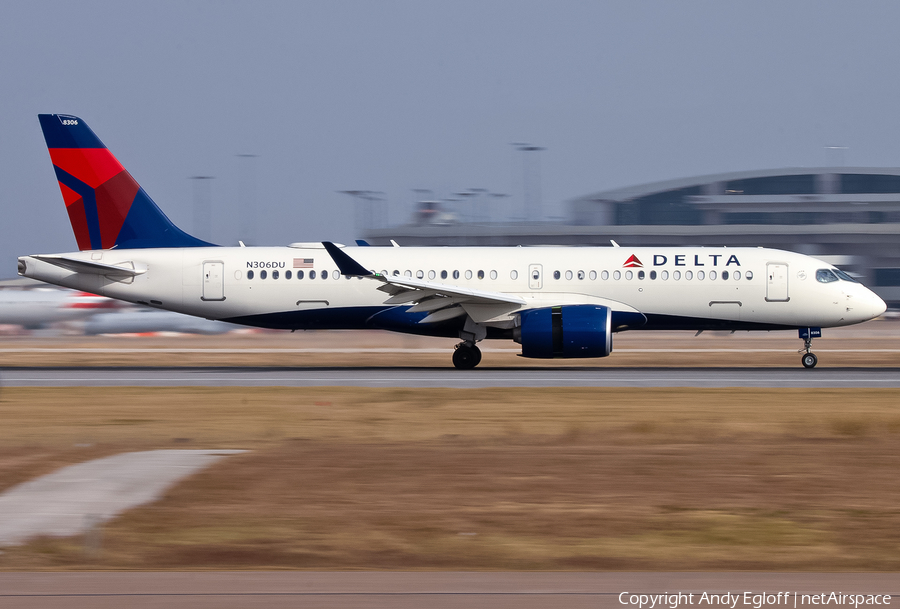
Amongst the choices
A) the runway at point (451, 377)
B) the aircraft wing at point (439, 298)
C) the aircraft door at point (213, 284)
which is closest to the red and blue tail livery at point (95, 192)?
the aircraft door at point (213, 284)

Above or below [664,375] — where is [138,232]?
above

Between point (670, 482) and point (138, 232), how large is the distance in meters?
20.2

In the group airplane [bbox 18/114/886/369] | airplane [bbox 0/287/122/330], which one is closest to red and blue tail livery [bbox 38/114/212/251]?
airplane [bbox 18/114/886/369]

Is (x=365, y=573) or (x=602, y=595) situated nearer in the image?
(x=602, y=595)

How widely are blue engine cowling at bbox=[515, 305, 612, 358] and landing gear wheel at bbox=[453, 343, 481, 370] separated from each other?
89.6 inches

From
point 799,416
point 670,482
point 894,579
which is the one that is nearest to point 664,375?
point 799,416

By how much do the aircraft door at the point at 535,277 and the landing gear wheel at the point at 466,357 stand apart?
7.61 feet

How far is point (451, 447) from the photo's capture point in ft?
44.1

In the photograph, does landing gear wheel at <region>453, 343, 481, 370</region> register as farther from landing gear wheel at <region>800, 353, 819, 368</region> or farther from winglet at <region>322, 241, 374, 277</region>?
landing gear wheel at <region>800, 353, 819, 368</region>

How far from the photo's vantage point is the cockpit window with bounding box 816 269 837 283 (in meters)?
26.0

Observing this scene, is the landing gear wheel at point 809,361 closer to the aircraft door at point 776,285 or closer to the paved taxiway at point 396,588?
the aircraft door at point 776,285

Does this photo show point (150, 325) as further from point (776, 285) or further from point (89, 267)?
point (776, 285)

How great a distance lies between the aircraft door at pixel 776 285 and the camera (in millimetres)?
25797

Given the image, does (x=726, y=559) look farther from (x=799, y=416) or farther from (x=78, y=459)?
(x=799, y=416)
